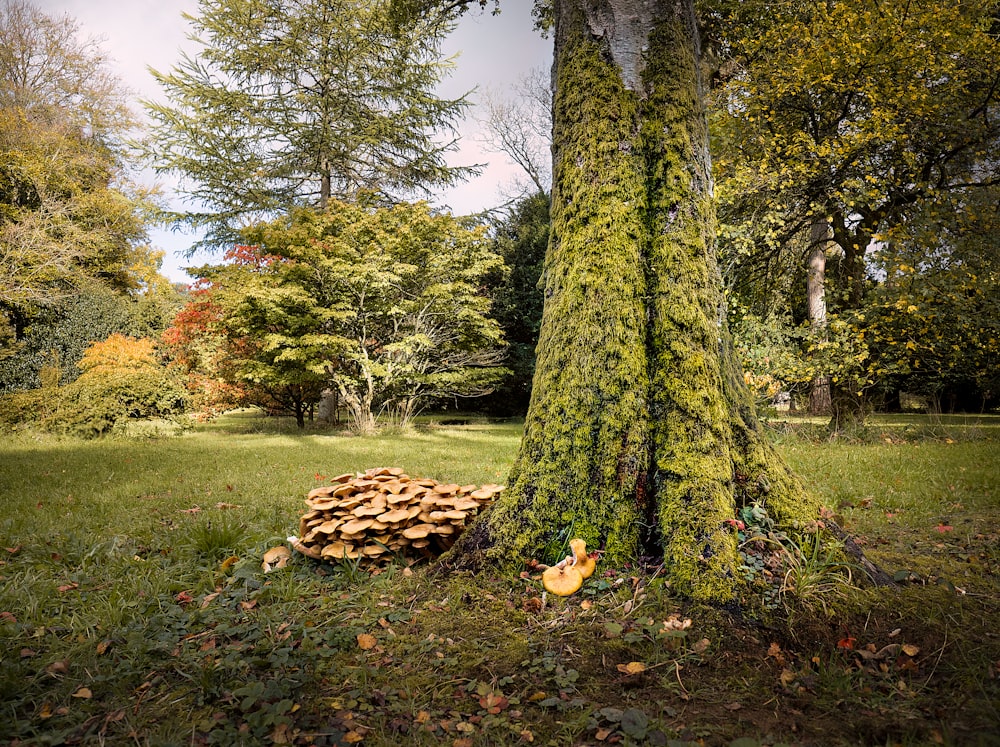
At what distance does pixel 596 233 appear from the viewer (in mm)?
2572

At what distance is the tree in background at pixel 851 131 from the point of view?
22.8 ft

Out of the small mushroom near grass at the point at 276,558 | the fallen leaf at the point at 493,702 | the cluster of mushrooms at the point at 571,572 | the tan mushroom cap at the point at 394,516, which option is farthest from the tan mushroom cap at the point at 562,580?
the small mushroom near grass at the point at 276,558

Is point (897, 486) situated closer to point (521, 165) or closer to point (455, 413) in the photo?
point (455, 413)

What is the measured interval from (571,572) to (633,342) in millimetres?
1042

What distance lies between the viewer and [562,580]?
2.22 meters

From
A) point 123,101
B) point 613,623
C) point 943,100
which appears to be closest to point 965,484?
point 613,623

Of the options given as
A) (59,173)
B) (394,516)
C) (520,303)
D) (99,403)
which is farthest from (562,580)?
(59,173)

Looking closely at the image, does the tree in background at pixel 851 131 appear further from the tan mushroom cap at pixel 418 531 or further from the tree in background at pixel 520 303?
the tree in background at pixel 520 303

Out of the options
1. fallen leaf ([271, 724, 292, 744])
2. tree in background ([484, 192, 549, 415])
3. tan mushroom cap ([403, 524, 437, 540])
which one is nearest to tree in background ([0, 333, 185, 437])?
tree in background ([484, 192, 549, 415])

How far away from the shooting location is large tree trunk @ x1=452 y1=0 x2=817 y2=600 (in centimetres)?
236

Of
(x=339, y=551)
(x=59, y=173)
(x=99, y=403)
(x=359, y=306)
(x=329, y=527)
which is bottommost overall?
(x=339, y=551)

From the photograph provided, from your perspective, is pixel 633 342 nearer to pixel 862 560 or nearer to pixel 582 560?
pixel 582 560

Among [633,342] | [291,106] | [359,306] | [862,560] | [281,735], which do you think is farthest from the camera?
[291,106]

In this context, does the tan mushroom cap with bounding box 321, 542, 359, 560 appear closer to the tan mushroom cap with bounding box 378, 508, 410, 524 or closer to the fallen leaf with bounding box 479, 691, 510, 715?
the tan mushroom cap with bounding box 378, 508, 410, 524
